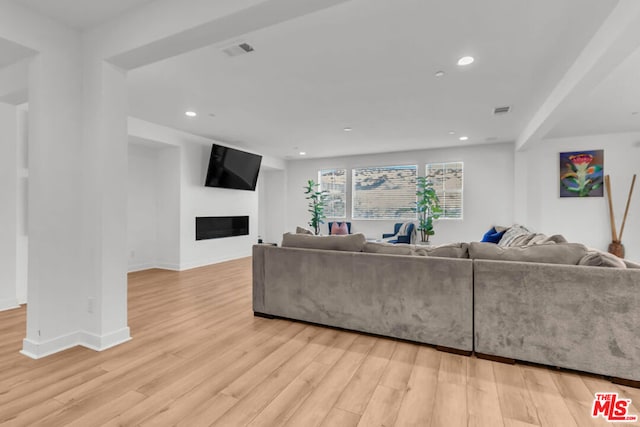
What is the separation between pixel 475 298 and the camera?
2.31 meters

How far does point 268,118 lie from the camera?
476 centimetres

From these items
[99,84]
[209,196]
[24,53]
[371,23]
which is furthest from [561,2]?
[209,196]

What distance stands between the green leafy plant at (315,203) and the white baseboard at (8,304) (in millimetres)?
5709

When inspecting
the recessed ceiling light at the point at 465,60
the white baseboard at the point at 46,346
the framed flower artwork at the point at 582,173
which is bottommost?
the white baseboard at the point at 46,346

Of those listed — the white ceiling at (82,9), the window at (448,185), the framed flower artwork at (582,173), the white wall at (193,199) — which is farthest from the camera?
the window at (448,185)

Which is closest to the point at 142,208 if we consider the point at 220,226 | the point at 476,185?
the point at 220,226

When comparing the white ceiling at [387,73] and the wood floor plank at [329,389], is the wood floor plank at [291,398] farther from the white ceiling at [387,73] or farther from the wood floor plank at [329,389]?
the white ceiling at [387,73]

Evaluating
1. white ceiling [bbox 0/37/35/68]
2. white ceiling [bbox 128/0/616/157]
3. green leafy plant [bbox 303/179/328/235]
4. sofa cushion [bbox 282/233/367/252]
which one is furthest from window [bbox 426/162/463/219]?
white ceiling [bbox 0/37/35/68]

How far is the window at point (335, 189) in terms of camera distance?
26.8 feet

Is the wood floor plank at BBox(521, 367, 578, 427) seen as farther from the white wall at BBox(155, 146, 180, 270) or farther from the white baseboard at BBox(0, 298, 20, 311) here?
the white wall at BBox(155, 146, 180, 270)

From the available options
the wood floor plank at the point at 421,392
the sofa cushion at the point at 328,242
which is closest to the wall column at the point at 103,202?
the sofa cushion at the point at 328,242

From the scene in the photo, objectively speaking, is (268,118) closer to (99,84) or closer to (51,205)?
(99,84)

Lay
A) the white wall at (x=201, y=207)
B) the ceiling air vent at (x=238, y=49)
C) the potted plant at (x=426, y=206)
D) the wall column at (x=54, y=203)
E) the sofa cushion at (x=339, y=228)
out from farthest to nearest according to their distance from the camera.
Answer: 1. the sofa cushion at (x=339, y=228)
2. the potted plant at (x=426, y=206)
3. the white wall at (x=201, y=207)
4. the ceiling air vent at (x=238, y=49)
5. the wall column at (x=54, y=203)

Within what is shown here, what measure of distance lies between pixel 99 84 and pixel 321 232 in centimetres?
646
